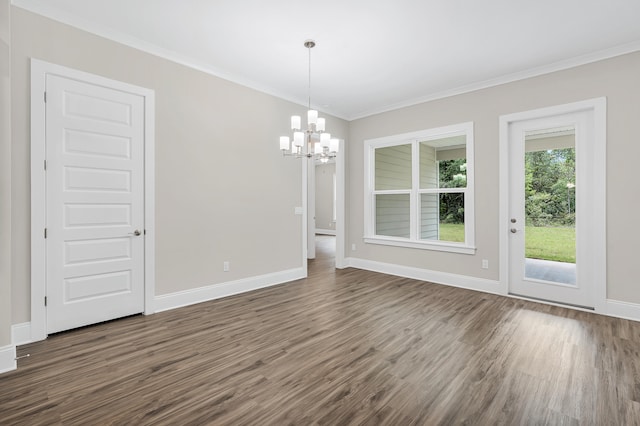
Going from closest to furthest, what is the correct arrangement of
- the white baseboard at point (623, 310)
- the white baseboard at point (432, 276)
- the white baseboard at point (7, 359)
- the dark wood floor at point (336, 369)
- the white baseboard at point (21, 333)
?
1. the dark wood floor at point (336, 369)
2. the white baseboard at point (7, 359)
3. the white baseboard at point (21, 333)
4. the white baseboard at point (623, 310)
5. the white baseboard at point (432, 276)

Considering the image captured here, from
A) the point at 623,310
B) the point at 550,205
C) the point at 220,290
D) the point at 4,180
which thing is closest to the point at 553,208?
the point at 550,205

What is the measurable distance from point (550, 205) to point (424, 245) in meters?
1.81

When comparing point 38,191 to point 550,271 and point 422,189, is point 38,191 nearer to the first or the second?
point 422,189

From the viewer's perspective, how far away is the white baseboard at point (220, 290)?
11.9 ft

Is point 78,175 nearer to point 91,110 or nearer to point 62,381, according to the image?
point 91,110

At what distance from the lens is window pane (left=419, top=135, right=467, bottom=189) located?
15.7 feet

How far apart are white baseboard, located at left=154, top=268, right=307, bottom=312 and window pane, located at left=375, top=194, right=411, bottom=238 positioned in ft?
5.93

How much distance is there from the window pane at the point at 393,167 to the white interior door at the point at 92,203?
158 inches

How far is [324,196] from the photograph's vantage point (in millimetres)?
12484

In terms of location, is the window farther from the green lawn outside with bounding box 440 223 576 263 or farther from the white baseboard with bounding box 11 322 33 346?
the white baseboard with bounding box 11 322 33 346

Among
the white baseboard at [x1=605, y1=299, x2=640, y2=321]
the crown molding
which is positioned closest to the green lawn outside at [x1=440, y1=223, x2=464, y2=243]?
the white baseboard at [x1=605, y1=299, x2=640, y2=321]

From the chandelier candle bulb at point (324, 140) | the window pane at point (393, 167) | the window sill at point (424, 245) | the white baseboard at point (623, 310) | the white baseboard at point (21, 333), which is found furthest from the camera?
the window pane at point (393, 167)

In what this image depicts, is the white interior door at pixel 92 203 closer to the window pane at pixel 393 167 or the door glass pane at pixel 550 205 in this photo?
the window pane at pixel 393 167

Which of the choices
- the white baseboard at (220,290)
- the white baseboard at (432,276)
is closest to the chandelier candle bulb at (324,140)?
the white baseboard at (220,290)
